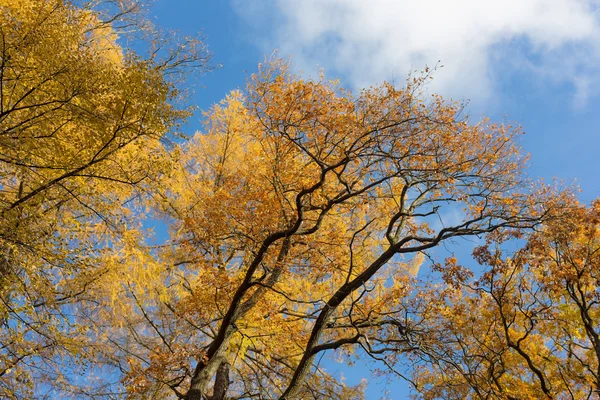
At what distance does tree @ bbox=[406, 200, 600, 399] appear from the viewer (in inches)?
217

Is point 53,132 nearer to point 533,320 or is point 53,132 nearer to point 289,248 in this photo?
point 289,248

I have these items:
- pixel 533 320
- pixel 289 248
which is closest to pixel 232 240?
pixel 289 248

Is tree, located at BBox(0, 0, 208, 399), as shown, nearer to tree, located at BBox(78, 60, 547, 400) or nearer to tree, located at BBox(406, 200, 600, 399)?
tree, located at BBox(78, 60, 547, 400)

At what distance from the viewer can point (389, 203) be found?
7.35 metres

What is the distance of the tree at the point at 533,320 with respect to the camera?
5520 mm


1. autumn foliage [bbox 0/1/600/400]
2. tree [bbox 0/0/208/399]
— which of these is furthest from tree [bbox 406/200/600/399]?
tree [bbox 0/0/208/399]

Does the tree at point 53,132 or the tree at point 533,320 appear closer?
the tree at point 53,132

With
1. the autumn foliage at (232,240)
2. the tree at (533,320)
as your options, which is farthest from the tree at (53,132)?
the tree at (533,320)

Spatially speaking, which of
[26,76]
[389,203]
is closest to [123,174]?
[26,76]

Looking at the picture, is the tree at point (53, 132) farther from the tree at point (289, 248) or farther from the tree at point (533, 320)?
the tree at point (533, 320)

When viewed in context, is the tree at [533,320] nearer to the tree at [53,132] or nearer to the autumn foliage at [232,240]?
the autumn foliage at [232,240]

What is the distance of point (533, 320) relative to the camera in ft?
20.4

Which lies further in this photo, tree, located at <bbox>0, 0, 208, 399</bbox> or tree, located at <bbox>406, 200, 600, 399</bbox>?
tree, located at <bbox>406, 200, 600, 399</bbox>

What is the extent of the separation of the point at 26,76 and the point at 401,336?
15.7ft
